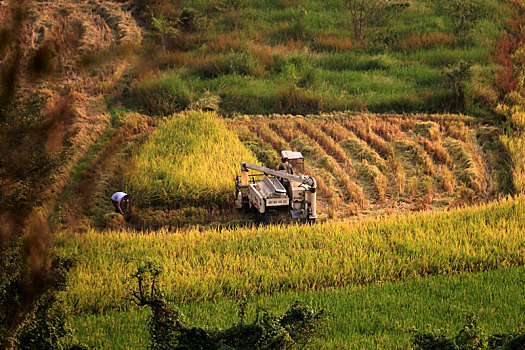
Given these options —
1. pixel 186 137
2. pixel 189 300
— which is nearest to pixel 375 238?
pixel 189 300

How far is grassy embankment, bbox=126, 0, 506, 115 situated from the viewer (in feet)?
47.8

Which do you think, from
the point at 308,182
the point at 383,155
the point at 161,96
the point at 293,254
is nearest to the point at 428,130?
the point at 383,155

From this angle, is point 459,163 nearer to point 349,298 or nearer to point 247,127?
point 247,127

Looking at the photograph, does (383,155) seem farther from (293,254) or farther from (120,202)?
(120,202)

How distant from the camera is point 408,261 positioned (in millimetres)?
7613

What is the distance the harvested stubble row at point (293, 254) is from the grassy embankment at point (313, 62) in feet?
18.3

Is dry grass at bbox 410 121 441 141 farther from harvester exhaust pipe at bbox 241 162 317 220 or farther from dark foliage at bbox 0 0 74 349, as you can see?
dark foliage at bbox 0 0 74 349

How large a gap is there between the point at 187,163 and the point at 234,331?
6.33 metres

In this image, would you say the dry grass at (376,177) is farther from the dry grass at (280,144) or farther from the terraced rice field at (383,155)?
the dry grass at (280,144)

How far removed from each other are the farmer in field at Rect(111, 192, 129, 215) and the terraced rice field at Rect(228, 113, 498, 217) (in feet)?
9.32

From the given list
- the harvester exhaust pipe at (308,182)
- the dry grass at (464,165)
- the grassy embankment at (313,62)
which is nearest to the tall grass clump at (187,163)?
the harvester exhaust pipe at (308,182)

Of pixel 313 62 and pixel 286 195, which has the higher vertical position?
pixel 286 195

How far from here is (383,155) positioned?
39.0 ft

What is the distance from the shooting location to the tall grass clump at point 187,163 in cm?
987
